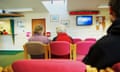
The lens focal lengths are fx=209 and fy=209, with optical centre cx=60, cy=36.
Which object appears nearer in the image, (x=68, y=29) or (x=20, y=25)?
(x=68, y=29)

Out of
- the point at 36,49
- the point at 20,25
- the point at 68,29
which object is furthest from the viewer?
the point at 20,25

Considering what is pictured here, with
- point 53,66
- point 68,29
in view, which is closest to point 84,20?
point 68,29

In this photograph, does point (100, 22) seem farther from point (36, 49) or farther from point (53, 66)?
point (53, 66)

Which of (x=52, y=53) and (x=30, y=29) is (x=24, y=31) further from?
(x=52, y=53)

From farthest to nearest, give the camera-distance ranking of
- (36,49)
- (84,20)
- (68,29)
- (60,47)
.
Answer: (68,29) → (84,20) → (36,49) → (60,47)

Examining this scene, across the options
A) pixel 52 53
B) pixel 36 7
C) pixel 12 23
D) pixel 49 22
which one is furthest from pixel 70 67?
pixel 12 23

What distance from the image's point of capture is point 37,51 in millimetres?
4262

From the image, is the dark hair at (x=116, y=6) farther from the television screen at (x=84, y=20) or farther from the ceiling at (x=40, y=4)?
the television screen at (x=84, y=20)

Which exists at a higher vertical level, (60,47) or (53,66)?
(53,66)

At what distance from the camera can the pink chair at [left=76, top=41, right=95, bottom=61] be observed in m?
4.02

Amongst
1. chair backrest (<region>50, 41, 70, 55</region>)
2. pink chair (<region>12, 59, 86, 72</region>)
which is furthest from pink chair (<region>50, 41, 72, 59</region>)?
pink chair (<region>12, 59, 86, 72</region>)

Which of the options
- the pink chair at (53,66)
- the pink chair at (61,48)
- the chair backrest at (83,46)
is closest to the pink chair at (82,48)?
the chair backrest at (83,46)

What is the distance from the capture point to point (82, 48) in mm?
4113

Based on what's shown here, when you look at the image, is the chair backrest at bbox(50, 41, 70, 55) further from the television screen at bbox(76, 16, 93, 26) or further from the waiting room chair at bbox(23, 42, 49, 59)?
the television screen at bbox(76, 16, 93, 26)
